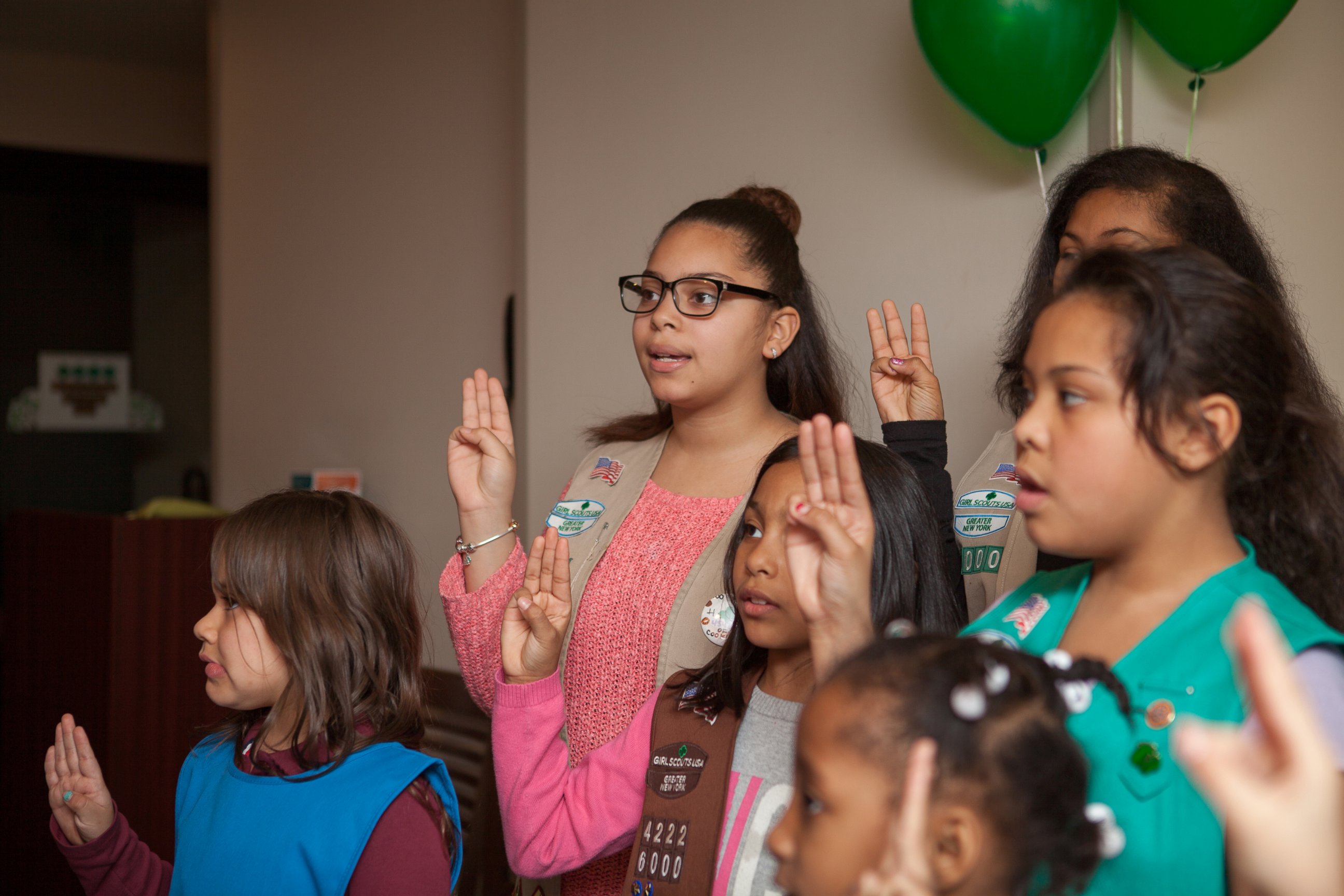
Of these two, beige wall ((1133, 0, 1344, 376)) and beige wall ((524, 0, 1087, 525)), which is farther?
beige wall ((524, 0, 1087, 525))

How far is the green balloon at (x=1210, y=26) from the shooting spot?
1.70 metres

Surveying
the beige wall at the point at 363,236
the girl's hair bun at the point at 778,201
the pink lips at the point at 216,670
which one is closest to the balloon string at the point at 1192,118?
the girl's hair bun at the point at 778,201

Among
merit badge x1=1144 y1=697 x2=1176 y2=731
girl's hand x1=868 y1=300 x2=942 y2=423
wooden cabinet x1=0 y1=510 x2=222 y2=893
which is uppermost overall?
girl's hand x1=868 y1=300 x2=942 y2=423

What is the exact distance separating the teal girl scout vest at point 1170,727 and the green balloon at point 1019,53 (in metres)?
1.18

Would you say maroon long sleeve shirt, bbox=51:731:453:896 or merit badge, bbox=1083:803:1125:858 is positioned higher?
merit badge, bbox=1083:803:1125:858

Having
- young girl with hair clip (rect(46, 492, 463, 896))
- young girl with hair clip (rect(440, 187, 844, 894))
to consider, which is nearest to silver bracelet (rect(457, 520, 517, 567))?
young girl with hair clip (rect(440, 187, 844, 894))

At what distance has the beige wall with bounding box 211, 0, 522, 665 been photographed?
11.9ft

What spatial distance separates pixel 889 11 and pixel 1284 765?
2087 millimetres

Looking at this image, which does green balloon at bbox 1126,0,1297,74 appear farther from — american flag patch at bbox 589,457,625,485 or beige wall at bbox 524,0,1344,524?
american flag patch at bbox 589,457,625,485

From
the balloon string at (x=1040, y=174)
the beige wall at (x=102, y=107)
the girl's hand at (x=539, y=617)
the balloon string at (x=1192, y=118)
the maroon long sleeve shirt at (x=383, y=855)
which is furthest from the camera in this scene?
the beige wall at (x=102, y=107)

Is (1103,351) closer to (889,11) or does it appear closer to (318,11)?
(889,11)

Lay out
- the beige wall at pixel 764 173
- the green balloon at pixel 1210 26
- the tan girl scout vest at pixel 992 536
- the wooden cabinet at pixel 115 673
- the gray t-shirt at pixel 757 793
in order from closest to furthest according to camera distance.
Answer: the gray t-shirt at pixel 757 793 < the tan girl scout vest at pixel 992 536 < the green balloon at pixel 1210 26 < the beige wall at pixel 764 173 < the wooden cabinet at pixel 115 673

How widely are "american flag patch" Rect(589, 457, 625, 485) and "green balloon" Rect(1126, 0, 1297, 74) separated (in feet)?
3.70

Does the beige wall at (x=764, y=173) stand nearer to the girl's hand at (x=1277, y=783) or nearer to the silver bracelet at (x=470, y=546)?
the silver bracelet at (x=470, y=546)
